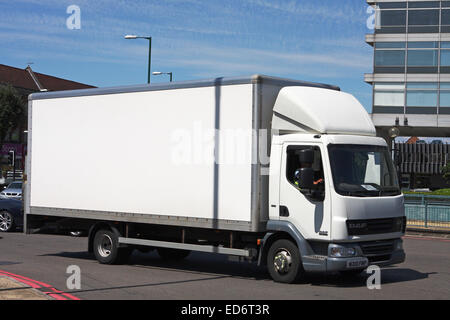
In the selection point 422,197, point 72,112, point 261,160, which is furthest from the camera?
point 422,197

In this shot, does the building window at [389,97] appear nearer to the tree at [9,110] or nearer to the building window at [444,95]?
the building window at [444,95]

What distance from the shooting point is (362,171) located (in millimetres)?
11477

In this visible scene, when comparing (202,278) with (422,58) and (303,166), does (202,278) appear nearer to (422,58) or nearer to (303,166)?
(303,166)

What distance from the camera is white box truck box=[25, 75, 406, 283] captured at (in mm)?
11133

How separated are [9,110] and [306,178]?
6207 centimetres

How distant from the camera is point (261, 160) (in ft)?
38.0

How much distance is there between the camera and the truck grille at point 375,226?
35.8 feet

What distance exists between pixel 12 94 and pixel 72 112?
57.8 m

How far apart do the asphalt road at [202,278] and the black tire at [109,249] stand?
0.73 ft

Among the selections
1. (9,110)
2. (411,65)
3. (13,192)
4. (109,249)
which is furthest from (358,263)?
(9,110)

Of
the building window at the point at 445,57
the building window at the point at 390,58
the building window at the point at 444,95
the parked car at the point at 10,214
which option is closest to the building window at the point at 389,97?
the building window at the point at 390,58

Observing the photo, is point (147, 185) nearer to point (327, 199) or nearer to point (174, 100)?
point (174, 100)
